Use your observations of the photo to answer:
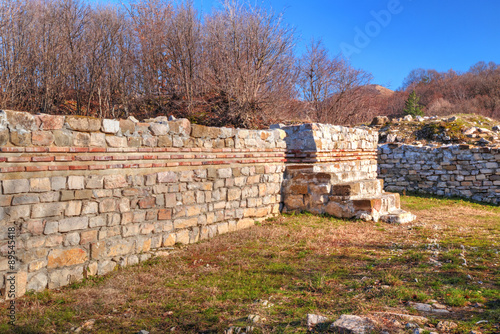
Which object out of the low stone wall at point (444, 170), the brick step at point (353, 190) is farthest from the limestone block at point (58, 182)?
the low stone wall at point (444, 170)

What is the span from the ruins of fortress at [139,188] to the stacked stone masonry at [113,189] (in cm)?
1

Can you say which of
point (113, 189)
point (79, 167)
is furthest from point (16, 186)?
point (113, 189)

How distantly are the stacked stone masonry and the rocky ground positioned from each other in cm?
975

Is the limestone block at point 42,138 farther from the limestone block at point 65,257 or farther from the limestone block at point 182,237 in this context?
the limestone block at point 182,237

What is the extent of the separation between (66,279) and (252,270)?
232cm

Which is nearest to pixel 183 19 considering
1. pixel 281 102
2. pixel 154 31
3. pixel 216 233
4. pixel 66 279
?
pixel 154 31

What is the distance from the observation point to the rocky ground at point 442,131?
1382 cm

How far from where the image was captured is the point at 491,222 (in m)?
7.88

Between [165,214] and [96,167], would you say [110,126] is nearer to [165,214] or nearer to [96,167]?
[96,167]

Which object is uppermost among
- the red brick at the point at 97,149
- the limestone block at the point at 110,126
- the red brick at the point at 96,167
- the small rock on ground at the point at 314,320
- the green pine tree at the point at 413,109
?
the green pine tree at the point at 413,109

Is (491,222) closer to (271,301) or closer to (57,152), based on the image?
(271,301)

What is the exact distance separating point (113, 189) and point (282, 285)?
8.66 feet

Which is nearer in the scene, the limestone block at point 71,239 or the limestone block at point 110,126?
the limestone block at point 71,239

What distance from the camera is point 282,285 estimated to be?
3.99 m
